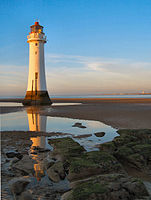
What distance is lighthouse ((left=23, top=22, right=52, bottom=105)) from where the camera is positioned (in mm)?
30734

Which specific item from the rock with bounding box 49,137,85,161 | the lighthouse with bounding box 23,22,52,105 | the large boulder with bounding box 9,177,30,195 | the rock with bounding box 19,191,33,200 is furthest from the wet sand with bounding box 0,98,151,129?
the rock with bounding box 19,191,33,200

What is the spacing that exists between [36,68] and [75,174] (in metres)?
27.8

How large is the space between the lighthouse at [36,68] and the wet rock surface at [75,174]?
23.5 m

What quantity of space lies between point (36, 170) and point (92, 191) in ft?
7.71

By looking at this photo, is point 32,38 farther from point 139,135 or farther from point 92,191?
point 92,191

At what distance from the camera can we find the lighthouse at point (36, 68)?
30.7 metres

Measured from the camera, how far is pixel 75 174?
494cm

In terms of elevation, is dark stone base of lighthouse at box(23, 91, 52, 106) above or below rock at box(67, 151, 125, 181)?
above

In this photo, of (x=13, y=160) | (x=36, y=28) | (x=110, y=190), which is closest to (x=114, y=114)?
(x=13, y=160)

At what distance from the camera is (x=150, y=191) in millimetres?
4195

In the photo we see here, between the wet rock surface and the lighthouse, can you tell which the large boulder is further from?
the lighthouse

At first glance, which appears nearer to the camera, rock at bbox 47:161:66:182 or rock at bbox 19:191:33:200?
rock at bbox 19:191:33:200

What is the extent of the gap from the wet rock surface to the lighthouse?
23.5 m

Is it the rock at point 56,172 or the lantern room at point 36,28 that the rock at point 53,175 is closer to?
the rock at point 56,172
